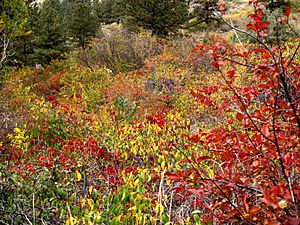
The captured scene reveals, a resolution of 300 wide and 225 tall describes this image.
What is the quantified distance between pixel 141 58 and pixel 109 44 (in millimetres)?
1731

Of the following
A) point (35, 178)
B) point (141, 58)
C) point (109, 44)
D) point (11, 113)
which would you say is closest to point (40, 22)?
point (109, 44)

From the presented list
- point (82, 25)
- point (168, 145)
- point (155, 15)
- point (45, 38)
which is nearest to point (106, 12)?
point (82, 25)

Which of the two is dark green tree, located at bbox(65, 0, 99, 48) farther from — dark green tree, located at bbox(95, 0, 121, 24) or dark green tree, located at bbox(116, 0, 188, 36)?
dark green tree, located at bbox(95, 0, 121, 24)

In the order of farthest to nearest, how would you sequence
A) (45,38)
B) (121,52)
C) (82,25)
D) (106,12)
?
(106,12), (82,25), (45,38), (121,52)

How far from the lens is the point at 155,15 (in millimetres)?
18516

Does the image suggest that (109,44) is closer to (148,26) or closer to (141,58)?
(141,58)

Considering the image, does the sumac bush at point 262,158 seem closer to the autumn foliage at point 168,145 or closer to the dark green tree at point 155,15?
the autumn foliage at point 168,145

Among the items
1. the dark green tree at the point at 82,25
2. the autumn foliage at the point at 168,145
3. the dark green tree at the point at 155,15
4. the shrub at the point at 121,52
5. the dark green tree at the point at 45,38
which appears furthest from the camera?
the dark green tree at the point at 82,25

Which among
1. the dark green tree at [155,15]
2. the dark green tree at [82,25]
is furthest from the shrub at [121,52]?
the dark green tree at [82,25]

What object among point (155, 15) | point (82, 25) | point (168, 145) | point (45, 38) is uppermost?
point (155, 15)

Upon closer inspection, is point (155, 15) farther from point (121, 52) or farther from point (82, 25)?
point (82, 25)

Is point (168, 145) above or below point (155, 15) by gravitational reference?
below

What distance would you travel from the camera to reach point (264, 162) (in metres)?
2.24

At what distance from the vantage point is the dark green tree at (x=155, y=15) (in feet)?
59.7
